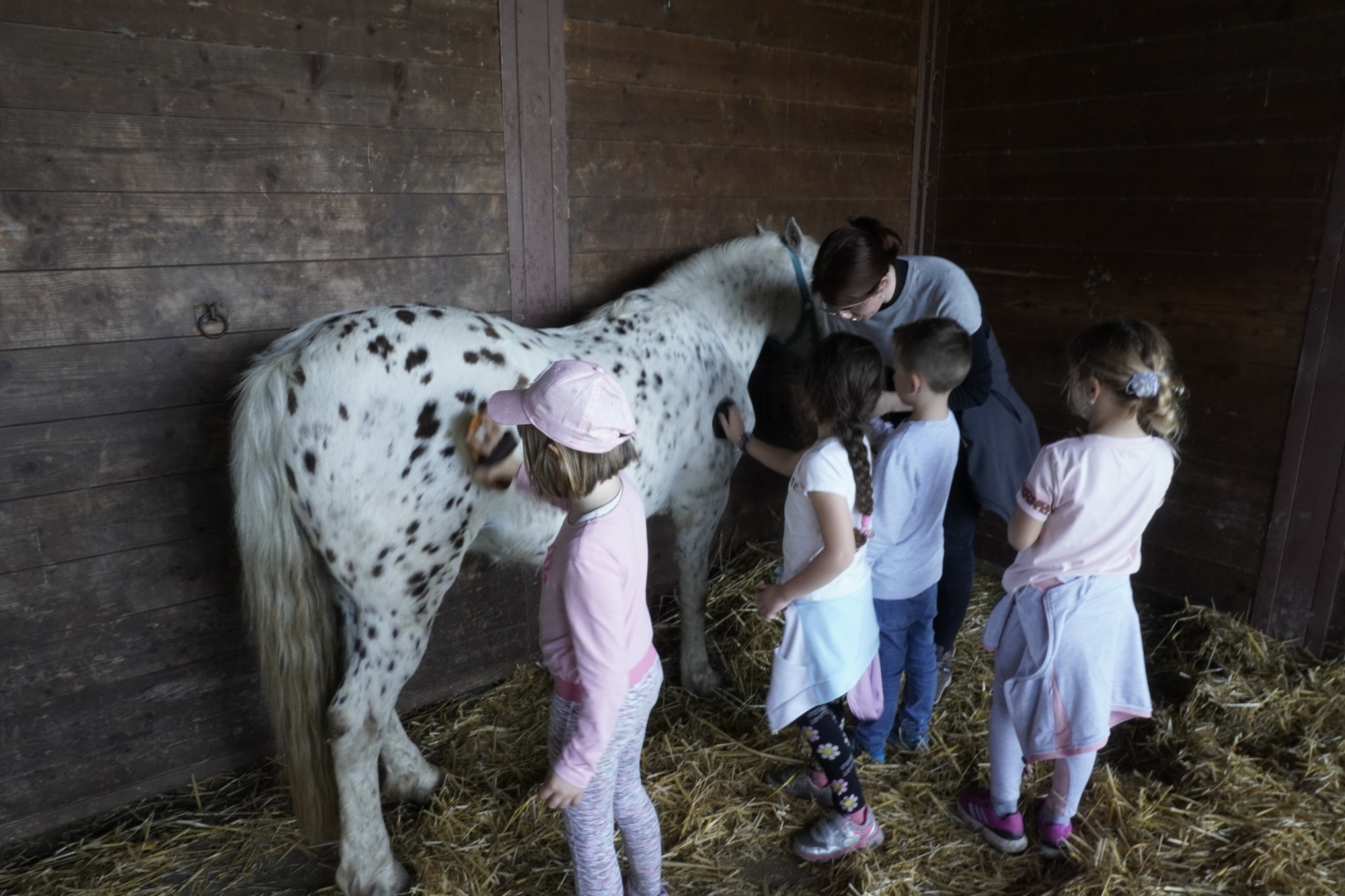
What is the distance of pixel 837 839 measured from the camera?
1981 millimetres

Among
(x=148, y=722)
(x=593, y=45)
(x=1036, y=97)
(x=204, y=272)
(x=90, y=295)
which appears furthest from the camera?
(x=1036, y=97)

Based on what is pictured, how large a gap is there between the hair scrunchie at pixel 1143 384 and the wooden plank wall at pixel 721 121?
5.21ft

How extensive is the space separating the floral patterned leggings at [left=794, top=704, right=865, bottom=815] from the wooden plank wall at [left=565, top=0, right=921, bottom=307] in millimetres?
1466

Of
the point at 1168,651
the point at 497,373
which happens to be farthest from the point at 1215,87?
the point at 497,373

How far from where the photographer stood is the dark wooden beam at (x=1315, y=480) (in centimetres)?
253

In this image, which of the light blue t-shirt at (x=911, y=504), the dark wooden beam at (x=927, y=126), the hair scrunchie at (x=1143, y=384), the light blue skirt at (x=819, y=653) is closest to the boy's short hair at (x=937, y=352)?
the light blue t-shirt at (x=911, y=504)

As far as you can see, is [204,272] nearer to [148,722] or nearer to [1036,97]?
[148,722]

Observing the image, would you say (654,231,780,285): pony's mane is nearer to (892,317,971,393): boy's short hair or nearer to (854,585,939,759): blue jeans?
(892,317,971,393): boy's short hair

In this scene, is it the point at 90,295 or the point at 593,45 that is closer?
the point at 90,295

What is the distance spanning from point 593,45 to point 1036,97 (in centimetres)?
173

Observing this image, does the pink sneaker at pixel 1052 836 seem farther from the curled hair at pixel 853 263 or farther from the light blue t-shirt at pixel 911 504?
the curled hair at pixel 853 263

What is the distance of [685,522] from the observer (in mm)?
2600

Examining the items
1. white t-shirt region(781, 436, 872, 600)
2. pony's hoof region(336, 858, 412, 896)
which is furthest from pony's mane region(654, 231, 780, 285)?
pony's hoof region(336, 858, 412, 896)

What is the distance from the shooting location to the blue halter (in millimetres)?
2676
